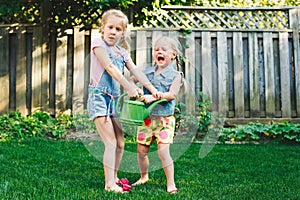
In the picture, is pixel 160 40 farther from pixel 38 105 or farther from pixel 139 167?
pixel 38 105

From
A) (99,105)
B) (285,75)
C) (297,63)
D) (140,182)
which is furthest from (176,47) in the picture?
(297,63)

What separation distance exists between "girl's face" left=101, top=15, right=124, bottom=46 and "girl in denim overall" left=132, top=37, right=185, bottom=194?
0.94ft

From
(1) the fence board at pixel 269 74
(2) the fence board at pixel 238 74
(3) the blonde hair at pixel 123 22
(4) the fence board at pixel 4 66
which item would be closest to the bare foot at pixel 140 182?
(3) the blonde hair at pixel 123 22

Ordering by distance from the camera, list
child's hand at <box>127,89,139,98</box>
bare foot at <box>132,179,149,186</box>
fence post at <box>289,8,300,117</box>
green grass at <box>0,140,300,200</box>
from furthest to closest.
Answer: fence post at <box>289,8,300,117</box> < bare foot at <box>132,179,149,186</box> < child's hand at <box>127,89,139,98</box> < green grass at <box>0,140,300,200</box>

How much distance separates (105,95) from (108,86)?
7 cm

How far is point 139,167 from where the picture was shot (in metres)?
3.04

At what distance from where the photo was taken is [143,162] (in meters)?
3.02

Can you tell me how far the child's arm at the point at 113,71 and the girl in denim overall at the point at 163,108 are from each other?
0.40 feet

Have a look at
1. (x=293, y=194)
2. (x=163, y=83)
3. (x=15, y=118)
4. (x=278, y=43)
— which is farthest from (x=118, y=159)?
(x=278, y=43)

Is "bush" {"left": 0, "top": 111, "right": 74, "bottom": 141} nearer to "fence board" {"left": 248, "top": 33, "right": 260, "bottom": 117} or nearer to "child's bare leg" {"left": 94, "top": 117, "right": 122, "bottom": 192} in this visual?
"child's bare leg" {"left": 94, "top": 117, "right": 122, "bottom": 192}

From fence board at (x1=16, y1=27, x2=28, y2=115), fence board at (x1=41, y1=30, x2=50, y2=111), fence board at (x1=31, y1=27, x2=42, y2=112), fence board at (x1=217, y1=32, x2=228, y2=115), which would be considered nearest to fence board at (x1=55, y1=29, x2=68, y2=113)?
fence board at (x1=41, y1=30, x2=50, y2=111)

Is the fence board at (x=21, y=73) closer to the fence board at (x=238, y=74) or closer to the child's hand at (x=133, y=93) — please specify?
the fence board at (x=238, y=74)

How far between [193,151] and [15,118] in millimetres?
2622

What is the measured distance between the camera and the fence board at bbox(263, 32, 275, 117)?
5957 mm
